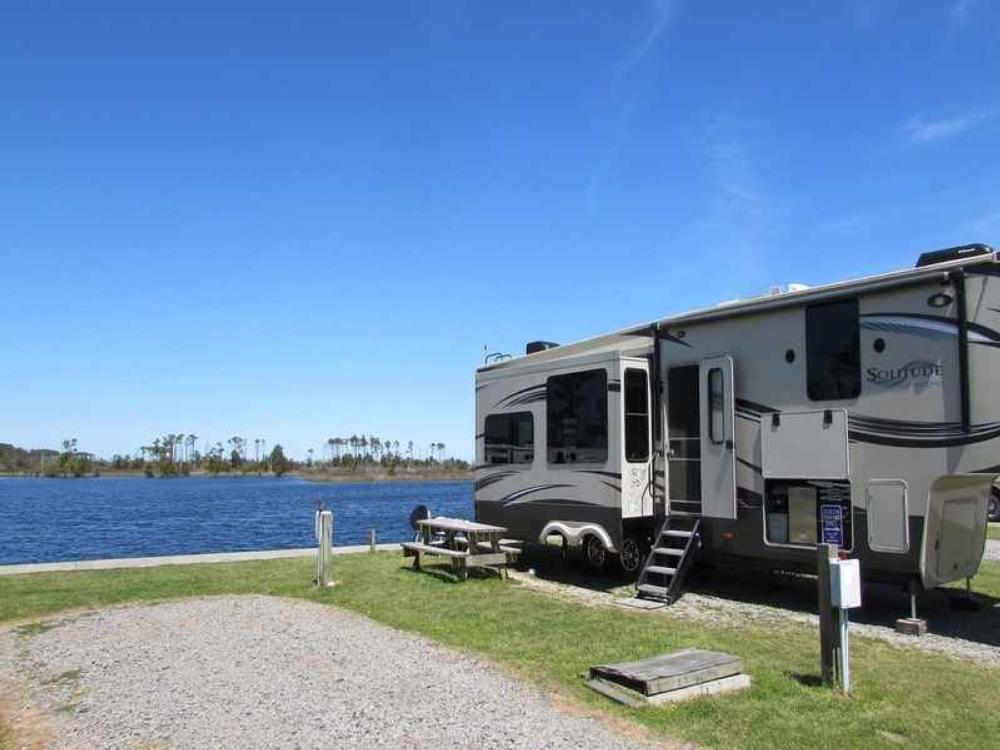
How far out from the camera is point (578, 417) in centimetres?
1037

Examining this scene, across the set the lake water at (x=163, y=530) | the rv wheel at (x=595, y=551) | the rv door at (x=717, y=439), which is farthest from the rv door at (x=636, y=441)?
the lake water at (x=163, y=530)

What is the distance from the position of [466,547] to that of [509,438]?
179 centimetres

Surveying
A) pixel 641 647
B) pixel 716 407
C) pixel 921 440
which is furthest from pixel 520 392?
pixel 921 440

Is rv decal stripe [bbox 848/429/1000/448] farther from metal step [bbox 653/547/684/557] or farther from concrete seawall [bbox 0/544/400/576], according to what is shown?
concrete seawall [bbox 0/544/400/576]

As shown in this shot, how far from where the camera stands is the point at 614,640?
6.83 metres

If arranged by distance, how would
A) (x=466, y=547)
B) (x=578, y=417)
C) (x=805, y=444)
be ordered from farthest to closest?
(x=466, y=547), (x=578, y=417), (x=805, y=444)

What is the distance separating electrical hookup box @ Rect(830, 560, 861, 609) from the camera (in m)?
5.19

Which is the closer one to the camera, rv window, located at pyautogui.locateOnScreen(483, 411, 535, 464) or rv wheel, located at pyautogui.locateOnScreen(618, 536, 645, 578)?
rv wheel, located at pyautogui.locateOnScreen(618, 536, 645, 578)

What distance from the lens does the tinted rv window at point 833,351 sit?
7902mm

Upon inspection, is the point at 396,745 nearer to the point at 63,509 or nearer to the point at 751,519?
the point at 751,519

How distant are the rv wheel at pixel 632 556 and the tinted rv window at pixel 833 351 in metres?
3.07

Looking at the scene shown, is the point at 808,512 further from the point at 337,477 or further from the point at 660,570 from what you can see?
the point at 337,477

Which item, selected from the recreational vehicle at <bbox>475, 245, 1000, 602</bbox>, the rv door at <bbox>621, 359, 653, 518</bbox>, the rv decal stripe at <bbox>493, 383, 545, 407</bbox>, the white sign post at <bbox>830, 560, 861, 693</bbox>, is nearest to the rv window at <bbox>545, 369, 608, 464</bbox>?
the recreational vehicle at <bbox>475, 245, 1000, 602</bbox>

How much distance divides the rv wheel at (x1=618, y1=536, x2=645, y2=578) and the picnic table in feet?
4.93
